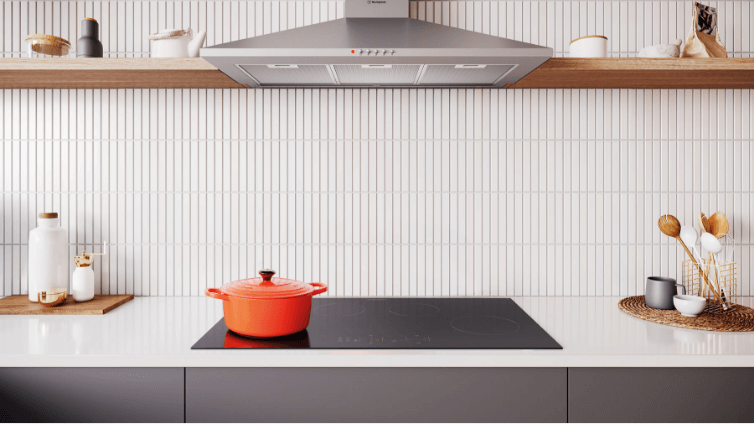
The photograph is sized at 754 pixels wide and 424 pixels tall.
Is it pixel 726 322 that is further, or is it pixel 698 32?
pixel 698 32

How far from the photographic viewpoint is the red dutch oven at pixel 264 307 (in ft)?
3.61

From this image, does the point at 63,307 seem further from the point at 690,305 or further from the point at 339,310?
the point at 690,305

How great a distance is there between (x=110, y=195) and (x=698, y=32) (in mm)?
2086

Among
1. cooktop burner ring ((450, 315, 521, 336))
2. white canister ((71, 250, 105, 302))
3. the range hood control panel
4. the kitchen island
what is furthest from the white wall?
the kitchen island

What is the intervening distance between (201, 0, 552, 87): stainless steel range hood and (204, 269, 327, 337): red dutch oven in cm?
58

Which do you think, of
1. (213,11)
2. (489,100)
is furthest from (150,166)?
(489,100)

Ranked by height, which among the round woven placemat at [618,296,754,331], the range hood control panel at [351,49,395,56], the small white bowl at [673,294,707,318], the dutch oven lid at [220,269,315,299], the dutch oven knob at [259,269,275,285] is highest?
the range hood control panel at [351,49,395,56]

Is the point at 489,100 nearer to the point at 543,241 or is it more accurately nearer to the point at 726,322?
the point at 543,241

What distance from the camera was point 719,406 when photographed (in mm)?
1030

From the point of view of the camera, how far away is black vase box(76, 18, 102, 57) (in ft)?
4.45

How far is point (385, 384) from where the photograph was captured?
3.38 ft

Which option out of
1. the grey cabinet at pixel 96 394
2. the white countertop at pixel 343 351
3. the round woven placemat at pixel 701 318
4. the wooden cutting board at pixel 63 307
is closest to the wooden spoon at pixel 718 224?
the round woven placemat at pixel 701 318

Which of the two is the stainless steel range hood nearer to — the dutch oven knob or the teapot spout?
the teapot spout

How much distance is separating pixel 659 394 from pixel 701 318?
380 millimetres
